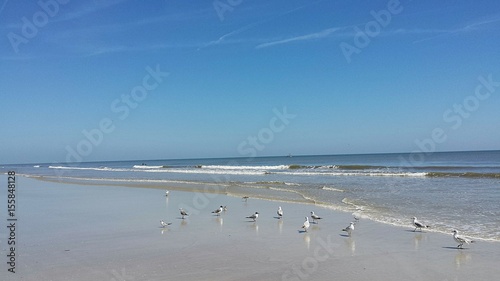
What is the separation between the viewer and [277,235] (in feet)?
36.5

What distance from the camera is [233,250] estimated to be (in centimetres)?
934

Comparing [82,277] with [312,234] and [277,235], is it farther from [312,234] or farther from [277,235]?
[312,234]

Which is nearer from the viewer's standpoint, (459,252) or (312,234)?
(459,252)

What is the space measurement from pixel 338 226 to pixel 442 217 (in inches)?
146

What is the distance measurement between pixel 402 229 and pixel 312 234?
2.47 m

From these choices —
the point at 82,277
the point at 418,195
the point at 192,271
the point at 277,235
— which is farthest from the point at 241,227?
the point at 418,195

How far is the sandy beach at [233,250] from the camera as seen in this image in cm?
750

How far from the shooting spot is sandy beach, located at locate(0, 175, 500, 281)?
750 centimetres

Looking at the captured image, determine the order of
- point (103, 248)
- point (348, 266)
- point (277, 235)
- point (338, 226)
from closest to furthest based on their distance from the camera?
point (348, 266) < point (103, 248) < point (277, 235) < point (338, 226)

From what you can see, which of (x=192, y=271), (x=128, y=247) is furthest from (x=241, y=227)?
(x=192, y=271)

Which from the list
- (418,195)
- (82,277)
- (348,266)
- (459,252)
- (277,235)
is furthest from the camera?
(418,195)

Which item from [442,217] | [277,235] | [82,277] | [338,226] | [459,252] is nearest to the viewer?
[82,277]

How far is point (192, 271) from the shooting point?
762cm

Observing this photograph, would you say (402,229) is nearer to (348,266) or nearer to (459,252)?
(459,252)
